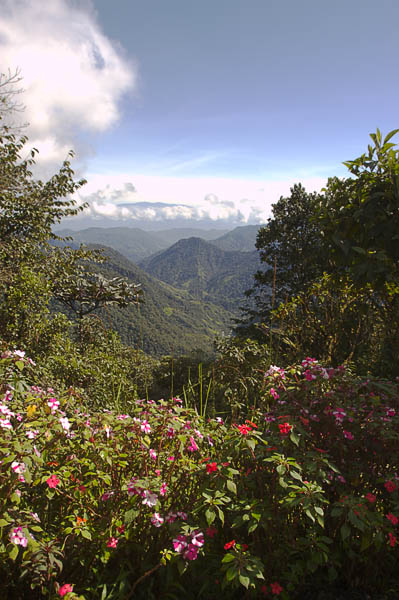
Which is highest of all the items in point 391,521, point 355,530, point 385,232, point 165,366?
point 385,232

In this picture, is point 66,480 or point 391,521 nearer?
point 391,521

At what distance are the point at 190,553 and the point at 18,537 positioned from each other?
2.24 feet

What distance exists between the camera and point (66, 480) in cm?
167

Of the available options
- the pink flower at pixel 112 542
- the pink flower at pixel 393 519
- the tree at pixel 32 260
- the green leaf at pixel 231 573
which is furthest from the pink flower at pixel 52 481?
the tree at pixel 32 260

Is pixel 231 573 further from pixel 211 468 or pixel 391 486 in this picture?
pixel 391 486

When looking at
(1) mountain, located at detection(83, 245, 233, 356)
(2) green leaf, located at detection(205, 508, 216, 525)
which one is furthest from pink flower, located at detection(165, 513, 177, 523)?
(1) mountain, located at detection(83, 245, 233, 356)

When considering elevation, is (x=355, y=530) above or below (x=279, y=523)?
below

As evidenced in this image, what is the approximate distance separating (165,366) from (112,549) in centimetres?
1126

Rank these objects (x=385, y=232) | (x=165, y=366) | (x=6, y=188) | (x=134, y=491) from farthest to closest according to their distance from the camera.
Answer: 1. (x=165, y=366)
2. (x=6, y=188)
3. (x=385, y=232)
4. (x=134, y=491)

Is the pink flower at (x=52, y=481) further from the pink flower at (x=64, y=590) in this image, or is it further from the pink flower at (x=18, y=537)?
the pink flower at (x=64, y=590)

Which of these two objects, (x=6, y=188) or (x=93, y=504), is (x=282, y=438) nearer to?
(x=93, y=504)

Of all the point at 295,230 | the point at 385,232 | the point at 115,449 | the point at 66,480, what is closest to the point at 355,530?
the point at 115,449

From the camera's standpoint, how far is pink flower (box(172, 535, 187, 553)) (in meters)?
1.26

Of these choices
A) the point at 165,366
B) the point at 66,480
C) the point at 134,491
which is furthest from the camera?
the point at 165,366
